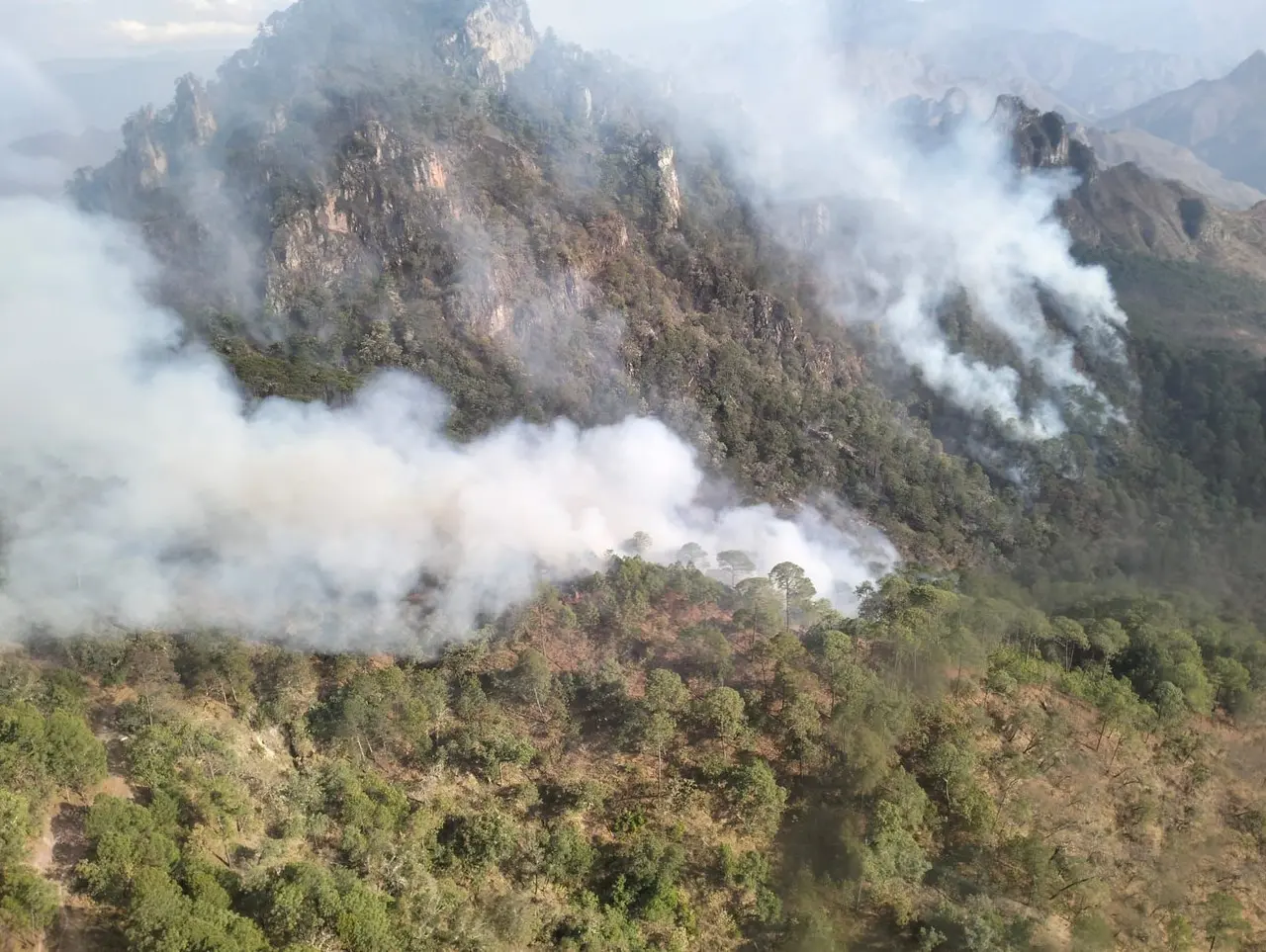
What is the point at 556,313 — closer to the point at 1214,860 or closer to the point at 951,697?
the point at 951,697

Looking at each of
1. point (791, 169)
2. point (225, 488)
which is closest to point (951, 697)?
point (225, 488)

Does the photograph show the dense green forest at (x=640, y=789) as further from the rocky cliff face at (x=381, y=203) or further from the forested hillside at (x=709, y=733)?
the rocky cliff face at (x=381, y=203)

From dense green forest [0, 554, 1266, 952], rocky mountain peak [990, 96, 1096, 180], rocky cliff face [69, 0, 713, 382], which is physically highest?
rocky mountain peak [990, 96, 1096, 180]

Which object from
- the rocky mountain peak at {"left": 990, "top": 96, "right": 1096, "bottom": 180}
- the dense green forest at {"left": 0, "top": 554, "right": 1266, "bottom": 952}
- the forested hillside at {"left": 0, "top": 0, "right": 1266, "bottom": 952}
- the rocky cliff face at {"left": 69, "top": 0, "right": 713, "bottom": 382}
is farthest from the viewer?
the rocky mountain peak at {"left": 990, "top": 96, "right": 1096, "bottom": 180}

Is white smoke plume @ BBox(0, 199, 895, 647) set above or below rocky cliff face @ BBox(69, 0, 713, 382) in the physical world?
below

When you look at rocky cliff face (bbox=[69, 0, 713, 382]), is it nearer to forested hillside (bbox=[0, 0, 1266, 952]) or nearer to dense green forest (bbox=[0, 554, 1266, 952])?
forested hillside (bbox=[0, 0, 1266, 952])

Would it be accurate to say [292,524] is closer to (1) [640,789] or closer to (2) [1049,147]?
(1) [640,789]

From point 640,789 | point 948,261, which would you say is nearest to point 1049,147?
point 948,261

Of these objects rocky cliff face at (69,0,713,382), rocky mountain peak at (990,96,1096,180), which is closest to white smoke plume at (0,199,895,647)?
rocky cliff face at (69,0,713,382)

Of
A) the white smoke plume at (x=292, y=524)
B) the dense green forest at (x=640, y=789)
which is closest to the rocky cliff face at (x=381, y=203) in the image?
the white smoke plume at (x=292, y=524)
